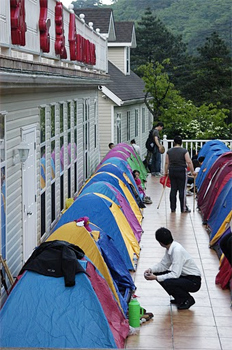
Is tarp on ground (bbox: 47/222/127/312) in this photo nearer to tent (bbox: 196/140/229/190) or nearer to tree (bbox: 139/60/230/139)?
tent (bbox: 196/140/229/190)

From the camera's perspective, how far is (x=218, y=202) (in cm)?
1508

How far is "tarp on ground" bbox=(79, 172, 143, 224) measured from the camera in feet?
50.2

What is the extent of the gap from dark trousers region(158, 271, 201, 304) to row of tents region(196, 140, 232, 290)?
2.06ft

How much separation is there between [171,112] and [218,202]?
78.6ft

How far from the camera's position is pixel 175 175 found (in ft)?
57.2

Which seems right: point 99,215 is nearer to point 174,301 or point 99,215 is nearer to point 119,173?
point 174,301

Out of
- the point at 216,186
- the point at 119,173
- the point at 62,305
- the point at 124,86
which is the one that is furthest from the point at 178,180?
the point at 124,86

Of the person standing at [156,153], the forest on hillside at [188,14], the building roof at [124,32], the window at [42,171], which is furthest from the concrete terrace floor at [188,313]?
the forest on hillside at [188,14]

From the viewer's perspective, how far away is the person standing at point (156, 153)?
2458 cm

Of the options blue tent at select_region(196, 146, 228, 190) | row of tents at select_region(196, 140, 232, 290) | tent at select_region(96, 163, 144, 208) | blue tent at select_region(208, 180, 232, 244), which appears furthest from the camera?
blue tent at select_region(196, 146, 228, 190)

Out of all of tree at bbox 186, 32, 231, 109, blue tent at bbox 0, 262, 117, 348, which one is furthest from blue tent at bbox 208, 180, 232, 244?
tree at bbox 186, 32, 231, 109

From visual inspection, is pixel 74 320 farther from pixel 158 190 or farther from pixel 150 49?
pixel 150 49

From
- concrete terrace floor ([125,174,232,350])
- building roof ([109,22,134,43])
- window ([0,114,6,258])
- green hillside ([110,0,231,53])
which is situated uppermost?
green hillside ([110,0,231,53])

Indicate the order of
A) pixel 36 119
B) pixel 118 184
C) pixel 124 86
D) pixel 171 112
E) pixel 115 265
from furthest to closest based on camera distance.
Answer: pixel 171 112 → pixel 124 86 → pixel 118 184 → pixel 36 119 → pixel 115 265
